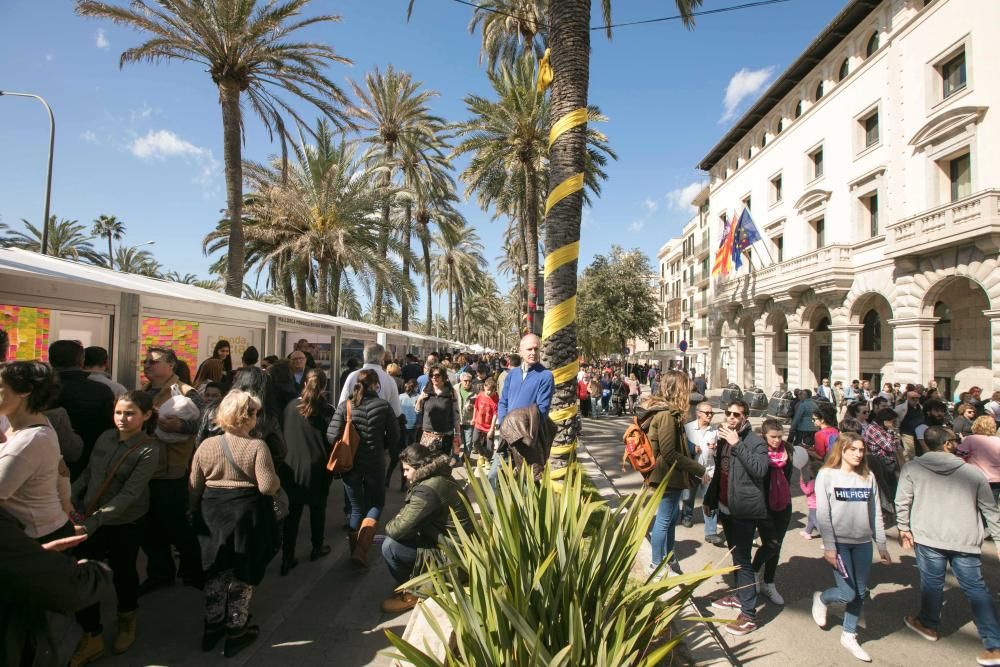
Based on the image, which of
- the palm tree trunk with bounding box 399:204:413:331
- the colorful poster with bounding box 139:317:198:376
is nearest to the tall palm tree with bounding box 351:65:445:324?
the palm tree trunk with bounding box 399:204:413:331

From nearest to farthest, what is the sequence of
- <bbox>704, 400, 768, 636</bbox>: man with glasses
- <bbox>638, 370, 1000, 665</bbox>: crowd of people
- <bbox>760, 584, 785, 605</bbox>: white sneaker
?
<bbox>638, 370, 1000, 665</bbox>: crowd of people
<bbox>704, 400, 768, 636</bbox>: man with glasses
<bbox>760, 584, 785, 605</bbox>: white sneaker

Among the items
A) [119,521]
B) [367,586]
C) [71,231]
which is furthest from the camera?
[71,231]

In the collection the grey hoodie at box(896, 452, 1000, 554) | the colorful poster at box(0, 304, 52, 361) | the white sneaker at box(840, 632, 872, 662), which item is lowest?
the white sneaker at box(840, 632, 872, 662)

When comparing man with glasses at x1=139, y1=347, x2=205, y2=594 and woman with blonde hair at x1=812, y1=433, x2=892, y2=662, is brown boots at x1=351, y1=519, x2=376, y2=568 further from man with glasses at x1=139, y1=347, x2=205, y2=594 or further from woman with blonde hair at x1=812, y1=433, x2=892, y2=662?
woman with blonde hair at x1=812, y1=433, x2=892, y2=662

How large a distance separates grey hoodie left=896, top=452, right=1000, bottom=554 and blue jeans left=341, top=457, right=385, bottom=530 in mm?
4321

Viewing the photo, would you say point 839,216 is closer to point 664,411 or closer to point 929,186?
point 929,186

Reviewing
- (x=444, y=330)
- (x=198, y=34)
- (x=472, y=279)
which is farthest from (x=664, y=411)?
(x=444, y=330)

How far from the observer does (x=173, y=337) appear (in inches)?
302

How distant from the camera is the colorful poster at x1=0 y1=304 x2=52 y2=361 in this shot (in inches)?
220

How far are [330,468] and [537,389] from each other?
6.77 feet

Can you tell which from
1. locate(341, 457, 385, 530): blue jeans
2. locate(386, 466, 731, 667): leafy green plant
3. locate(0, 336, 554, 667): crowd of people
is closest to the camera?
locate(386, 466, 731, 667): leafy green plant

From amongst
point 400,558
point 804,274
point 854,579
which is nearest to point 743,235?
point 804,274

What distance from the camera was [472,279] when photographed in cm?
4294

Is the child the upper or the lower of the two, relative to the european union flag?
lower
